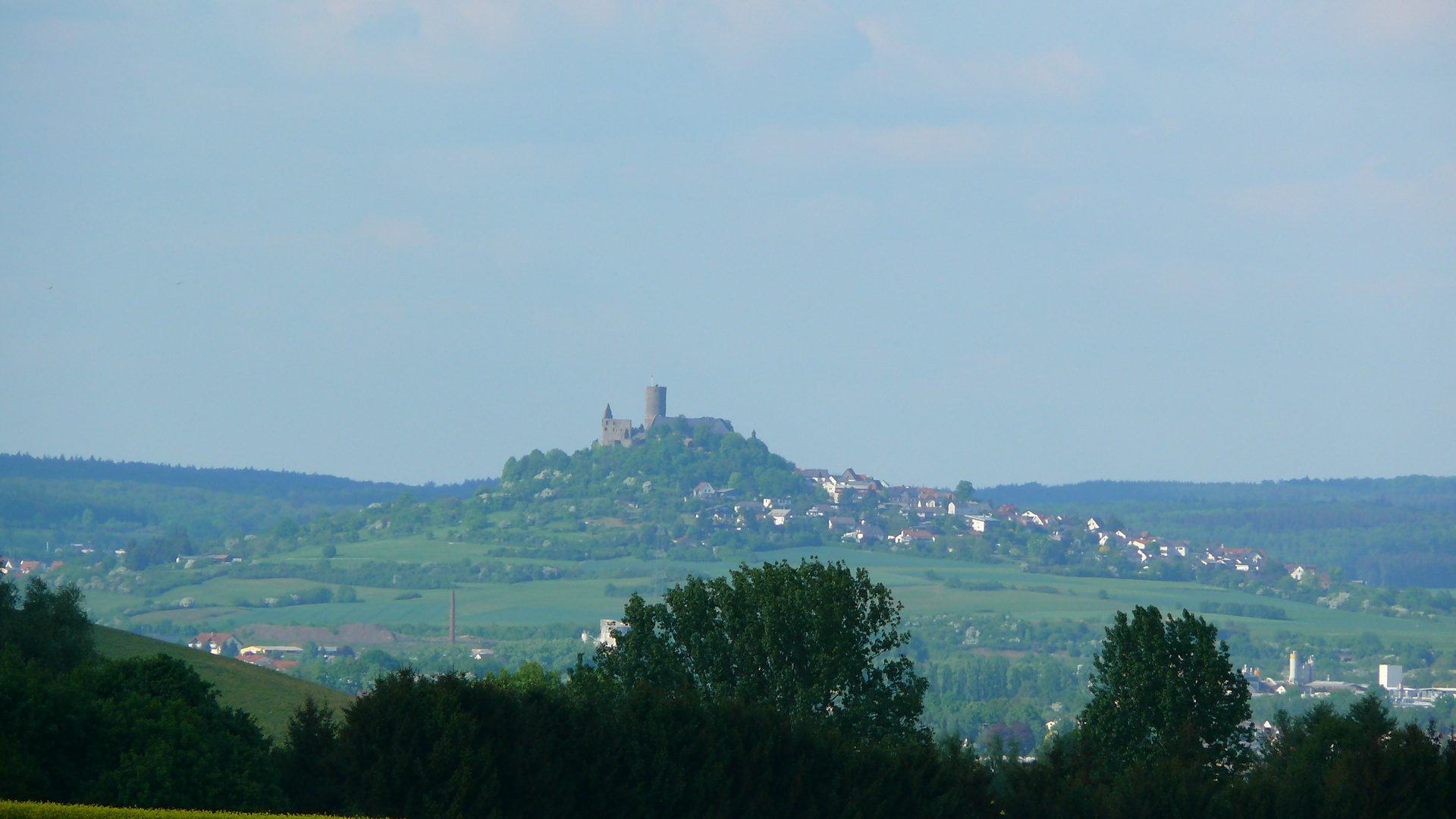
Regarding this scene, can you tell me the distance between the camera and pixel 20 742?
21.0 metres

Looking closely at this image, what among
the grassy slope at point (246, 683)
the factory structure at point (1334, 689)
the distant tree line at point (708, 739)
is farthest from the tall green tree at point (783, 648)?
the factory structure at point (1334, 689)

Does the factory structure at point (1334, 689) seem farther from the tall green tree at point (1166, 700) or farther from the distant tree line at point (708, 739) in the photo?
the distant tree line at point (708, 739)

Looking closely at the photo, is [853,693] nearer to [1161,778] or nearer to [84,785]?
[1161,778]

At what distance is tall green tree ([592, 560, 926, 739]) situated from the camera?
34.2 meters

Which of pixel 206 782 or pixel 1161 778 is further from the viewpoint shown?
pixel 1161 778

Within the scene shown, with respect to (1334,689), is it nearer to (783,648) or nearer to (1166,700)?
(1166,700)

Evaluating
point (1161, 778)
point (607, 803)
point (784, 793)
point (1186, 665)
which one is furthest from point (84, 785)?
point (1186, 665)

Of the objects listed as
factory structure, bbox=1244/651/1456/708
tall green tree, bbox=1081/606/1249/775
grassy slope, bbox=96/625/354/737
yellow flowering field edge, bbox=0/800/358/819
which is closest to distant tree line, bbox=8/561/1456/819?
tall green tree, bbox=1081/606/1249/775

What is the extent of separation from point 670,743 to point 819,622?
7750 millimetres

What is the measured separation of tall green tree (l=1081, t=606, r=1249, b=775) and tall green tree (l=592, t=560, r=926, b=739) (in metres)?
4.57

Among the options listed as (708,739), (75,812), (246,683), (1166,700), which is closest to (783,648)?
(708,739)

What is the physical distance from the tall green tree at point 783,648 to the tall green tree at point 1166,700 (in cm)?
457

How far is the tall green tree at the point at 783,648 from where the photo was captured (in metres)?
34.2

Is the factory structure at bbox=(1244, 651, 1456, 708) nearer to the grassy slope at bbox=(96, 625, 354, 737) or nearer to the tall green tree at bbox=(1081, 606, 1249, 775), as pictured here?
the grassy slope at bbox=(96, 625, 354, 737)
